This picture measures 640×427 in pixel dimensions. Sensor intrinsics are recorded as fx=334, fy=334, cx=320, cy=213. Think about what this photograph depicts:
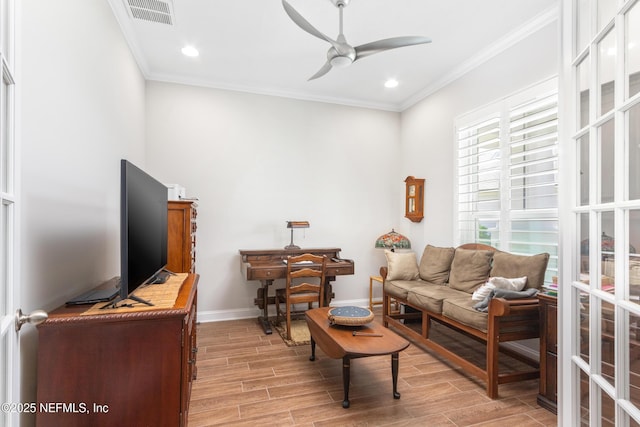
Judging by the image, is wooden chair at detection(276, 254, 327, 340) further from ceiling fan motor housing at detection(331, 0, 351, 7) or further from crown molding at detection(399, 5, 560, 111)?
crown molding at detection(399, 5, 560, 111)

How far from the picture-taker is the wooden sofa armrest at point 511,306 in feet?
7.72

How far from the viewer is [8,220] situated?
918 mm

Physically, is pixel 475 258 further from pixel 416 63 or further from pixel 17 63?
pixel 17 63

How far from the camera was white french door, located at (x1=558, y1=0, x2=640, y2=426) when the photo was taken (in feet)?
2.89

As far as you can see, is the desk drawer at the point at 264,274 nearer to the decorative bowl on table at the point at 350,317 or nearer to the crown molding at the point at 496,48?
the decorative bowl on table at the point at 350,317

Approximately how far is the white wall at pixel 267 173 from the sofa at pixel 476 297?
1042mm

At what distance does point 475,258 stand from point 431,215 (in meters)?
Answer: 1.12

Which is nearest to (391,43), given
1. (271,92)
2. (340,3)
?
(340,3)

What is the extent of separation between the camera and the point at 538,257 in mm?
2715

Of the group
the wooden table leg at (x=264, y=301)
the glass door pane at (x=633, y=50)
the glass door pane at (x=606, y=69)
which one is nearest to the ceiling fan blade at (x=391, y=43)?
the glass door pane at (x=606, y=69)

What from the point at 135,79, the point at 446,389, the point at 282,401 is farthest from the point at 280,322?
the point at 135,79

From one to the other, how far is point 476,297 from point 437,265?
3.20 ft

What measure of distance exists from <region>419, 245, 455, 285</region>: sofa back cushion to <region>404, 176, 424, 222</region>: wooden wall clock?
2.24 ft

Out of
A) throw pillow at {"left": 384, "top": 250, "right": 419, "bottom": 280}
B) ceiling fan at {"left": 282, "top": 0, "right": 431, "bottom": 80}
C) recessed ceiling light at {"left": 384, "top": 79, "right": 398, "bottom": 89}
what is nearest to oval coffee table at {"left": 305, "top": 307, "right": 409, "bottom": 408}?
throw pillow at {"left": 384, "top": 250, "right": 419, "bottom": 280}
